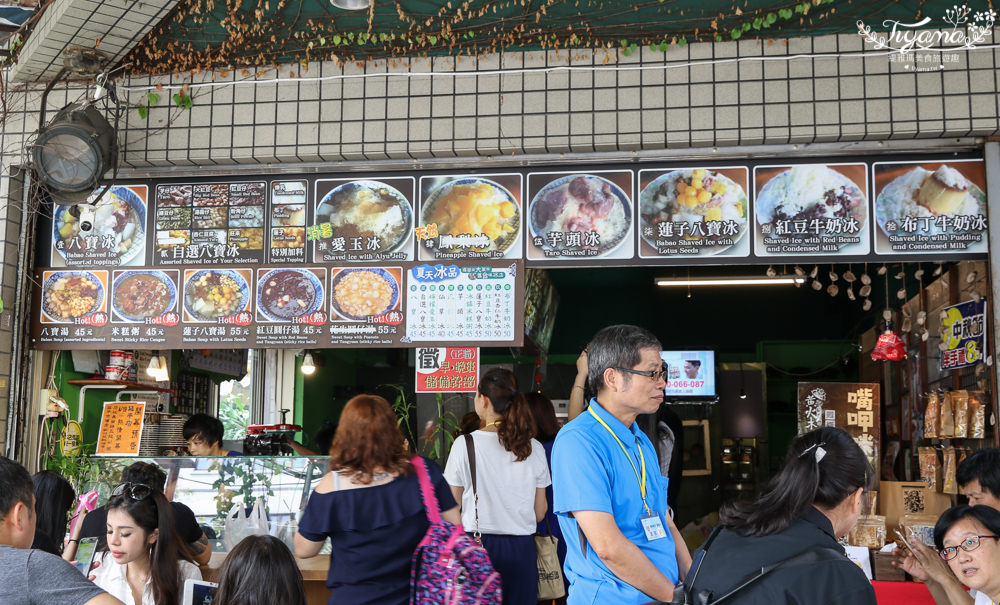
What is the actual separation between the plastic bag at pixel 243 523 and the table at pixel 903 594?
302cm

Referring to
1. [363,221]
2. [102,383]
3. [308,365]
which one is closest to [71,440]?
[102,383]

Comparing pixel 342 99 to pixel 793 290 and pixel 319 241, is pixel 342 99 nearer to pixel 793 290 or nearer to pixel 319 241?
pixel 319 241

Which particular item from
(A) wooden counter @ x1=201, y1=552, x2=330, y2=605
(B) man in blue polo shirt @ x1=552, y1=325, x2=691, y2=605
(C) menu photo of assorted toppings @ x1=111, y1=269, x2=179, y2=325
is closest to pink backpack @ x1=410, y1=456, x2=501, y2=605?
(B) man in blue polo shirt @ x1=552, y1=325, x2=691, y2=605

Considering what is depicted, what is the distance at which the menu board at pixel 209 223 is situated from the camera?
5.35m

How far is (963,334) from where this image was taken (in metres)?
5.10

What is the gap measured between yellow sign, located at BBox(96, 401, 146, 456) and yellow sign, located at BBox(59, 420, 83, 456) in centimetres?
13

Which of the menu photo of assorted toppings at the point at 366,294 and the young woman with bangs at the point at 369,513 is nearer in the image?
the young woman with bangs at the point at 369,513

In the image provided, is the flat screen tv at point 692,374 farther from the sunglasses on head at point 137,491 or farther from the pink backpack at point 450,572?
the sunglasses on head at point 137,491

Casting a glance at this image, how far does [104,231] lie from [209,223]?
66 centimetres

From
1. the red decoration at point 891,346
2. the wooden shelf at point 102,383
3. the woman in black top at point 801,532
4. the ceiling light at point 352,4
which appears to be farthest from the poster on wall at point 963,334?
the wooden shelf at point 102,383

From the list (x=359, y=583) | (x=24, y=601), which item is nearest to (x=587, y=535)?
(x=359, y=583)

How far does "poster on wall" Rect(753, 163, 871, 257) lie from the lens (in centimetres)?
483

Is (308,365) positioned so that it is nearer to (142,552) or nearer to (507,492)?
(507,492)

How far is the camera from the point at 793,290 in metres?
12.7
